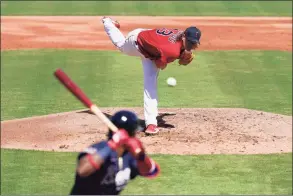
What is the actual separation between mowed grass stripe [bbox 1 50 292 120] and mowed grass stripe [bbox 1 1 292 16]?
23.5 ft

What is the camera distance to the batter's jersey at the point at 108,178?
17.2ft

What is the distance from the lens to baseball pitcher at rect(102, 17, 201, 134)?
33.0ft

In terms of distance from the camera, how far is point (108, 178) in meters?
5.32

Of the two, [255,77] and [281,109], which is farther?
[255,77]

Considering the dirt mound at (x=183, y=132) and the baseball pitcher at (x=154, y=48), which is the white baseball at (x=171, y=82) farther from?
the baseball pitcher at (x=154, y=48)

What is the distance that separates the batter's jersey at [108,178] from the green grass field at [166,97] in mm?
3109

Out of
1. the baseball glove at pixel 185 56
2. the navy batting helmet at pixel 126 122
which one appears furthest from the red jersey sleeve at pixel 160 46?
the navy batting helmet at pixel 126 122

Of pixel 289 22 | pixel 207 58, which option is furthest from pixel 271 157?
pixel 289 22

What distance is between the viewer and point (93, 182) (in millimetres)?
5277

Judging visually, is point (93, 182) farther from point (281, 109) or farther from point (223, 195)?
point (281, 109)

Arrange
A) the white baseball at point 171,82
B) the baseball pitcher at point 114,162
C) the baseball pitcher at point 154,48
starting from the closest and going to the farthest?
the baseball pitcher at point 114,162 → the baseball pitcher at point 154,48 → the white baseball at point 171,82

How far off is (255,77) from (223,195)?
743 centimetres

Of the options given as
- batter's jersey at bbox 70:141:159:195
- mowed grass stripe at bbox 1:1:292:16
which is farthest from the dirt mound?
mowed grass stripe at bbox 1:1:292:16

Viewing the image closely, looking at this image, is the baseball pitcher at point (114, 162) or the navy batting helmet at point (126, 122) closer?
the baseball pitcher at point (114, 162)
